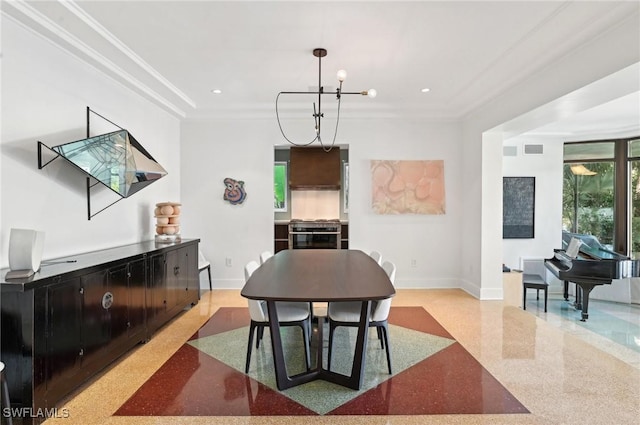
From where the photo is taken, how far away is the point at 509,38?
2.98 metres

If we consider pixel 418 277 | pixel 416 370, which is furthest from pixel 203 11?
pixel 418 277

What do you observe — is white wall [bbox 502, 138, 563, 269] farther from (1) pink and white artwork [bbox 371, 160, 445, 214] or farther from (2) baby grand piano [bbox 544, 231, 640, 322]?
(1) pink and white artwork [bbox 371, 160, 445, 214]

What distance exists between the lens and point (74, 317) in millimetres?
2320

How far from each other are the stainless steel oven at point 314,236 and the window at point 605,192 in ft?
13.6

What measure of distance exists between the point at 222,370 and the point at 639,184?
269 inches

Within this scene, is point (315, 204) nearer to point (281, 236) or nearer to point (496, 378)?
point (281, 236)

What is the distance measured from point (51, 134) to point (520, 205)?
6.55m

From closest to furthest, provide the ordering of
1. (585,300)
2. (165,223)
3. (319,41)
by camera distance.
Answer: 1. (319,41)
2. (165,223)
3. (585,300)

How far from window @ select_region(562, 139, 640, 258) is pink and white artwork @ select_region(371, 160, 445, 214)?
2720 mm

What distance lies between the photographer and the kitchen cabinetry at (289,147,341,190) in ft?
21.2

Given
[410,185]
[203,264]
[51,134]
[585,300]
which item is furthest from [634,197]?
[51,134]

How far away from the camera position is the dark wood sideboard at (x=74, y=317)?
198cm

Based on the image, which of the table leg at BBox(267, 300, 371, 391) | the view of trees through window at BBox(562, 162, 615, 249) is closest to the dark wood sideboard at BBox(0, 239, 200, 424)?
the table leg at BBox(267, 300, 371, 391)

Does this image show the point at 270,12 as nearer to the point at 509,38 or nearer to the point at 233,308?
the point at 509,38
